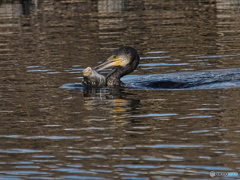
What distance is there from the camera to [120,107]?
11.4m

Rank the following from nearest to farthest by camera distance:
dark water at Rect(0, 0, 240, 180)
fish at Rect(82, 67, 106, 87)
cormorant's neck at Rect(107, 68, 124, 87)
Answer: dark water at Rect(0, 0, 240, 180) < fish at Rect(82, 67, 106, 87) < cormorant's neck at Rect(107, 68, 124, 87)

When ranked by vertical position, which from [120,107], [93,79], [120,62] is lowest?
[120,107]

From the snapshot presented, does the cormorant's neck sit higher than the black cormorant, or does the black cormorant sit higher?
the black cormorant

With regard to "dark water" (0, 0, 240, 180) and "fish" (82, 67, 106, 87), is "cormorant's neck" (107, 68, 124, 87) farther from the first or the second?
"dark water" (0, 0, 240, 180)

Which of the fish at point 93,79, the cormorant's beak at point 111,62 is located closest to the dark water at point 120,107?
the fish at point 93,79

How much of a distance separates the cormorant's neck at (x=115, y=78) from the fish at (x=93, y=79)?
0.52ft

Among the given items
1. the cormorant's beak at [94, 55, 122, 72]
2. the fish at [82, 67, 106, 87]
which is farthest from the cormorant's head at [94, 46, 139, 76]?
the fish at [82, 67, 106, 87]

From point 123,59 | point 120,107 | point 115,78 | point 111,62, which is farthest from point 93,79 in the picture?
point 120,107

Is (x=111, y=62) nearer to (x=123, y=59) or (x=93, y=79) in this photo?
(x=123, y=59)

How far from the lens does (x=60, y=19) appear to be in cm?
2716

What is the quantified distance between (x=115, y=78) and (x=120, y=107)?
7.85 ft

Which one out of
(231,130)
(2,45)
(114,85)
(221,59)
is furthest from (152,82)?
(2,45)

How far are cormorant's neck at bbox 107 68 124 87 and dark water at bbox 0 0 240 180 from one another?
42cm

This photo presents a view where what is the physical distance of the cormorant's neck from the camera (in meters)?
13.7
